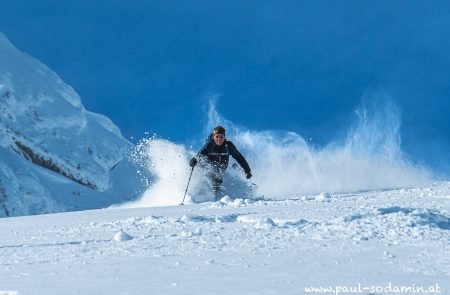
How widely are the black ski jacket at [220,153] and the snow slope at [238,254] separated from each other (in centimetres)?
620

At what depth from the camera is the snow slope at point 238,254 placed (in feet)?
14.4

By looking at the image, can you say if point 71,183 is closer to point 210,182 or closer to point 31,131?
point 31,131

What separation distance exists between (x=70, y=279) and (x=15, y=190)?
144m

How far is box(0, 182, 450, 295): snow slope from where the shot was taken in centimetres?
439

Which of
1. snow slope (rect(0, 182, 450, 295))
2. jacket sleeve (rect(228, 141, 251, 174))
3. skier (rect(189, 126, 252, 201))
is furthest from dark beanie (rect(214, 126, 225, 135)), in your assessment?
snow slope (rect(0, 182, 450, 295))

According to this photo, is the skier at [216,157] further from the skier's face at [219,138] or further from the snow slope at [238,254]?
the snow slope at [238,254]

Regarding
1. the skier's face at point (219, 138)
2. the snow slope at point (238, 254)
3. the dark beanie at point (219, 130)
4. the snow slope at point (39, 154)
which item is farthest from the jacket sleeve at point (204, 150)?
the snow slope at point (39, 154)

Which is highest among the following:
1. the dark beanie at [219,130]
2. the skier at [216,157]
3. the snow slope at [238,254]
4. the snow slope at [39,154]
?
the snow slope at [39,154]

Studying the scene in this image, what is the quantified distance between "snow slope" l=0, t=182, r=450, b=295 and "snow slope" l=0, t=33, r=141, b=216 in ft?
450

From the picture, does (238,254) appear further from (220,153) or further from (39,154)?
(39,154)

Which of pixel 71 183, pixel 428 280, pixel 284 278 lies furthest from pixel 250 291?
pixel 71 183

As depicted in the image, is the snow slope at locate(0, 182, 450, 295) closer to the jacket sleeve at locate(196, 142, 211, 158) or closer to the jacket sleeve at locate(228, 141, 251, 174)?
the jacket sleeve at locate(196, 142, 211, 158)

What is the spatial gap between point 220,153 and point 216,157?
20cm

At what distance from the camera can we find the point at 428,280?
4.40m
